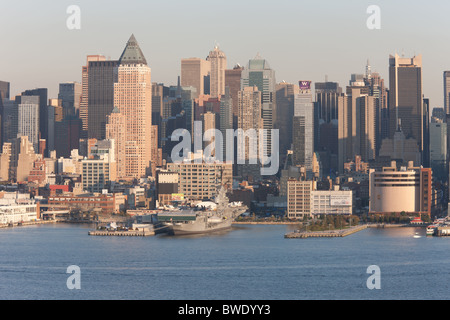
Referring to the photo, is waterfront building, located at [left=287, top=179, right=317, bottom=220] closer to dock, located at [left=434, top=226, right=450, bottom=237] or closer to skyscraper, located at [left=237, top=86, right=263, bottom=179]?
dock, located at [left=434, top=226, right=450, bottom=237]

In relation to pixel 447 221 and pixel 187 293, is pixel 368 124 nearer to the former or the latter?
pixel 447 221

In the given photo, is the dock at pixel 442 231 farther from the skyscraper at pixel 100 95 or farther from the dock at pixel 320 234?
the skyscraper at pixel 100 95

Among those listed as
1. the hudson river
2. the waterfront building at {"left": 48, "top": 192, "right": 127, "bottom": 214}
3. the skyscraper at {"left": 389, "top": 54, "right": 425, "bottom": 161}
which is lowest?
the hudson river

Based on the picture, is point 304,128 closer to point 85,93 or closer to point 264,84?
point 264,84

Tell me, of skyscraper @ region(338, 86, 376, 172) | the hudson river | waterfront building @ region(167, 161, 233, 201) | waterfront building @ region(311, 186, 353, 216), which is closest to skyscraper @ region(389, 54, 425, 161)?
skyscraper @ region(338, 86, 376, 172)

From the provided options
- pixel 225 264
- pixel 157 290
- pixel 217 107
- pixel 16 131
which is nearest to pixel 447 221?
pixel 225 264

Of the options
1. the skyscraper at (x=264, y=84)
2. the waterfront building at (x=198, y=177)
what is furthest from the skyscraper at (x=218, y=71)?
A: the waterfront building at (x=198, y=177)
